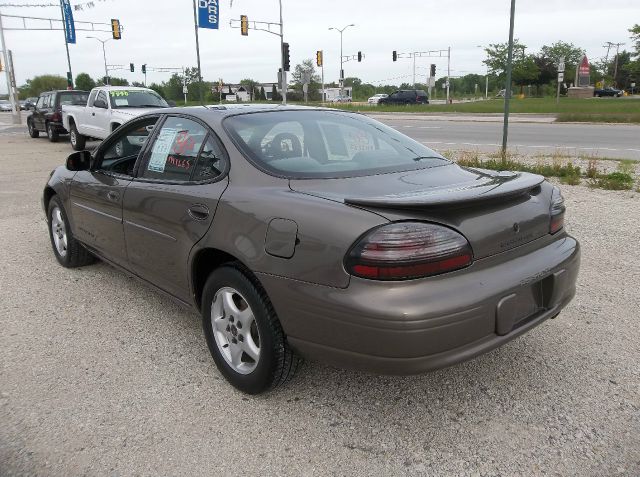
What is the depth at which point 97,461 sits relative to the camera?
2418mm

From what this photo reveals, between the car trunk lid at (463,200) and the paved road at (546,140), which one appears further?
the paved road at (546,140)

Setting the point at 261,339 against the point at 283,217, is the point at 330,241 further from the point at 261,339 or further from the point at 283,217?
the point at 261,339

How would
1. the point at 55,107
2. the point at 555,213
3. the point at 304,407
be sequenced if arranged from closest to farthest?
the point at 304,407 < the point at 555,213 < the point at 55,107

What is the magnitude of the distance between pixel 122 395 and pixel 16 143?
19.2 meters

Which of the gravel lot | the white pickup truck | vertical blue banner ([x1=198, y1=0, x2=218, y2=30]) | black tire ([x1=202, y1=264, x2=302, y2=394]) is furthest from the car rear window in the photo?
black tire ([x1=202, y1=264, x2=302, y2=394])

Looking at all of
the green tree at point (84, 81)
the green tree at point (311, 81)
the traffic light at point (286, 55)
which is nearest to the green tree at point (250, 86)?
the green tree at point (311, 81)

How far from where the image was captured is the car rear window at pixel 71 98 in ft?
60.0

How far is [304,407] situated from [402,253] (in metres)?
1.08

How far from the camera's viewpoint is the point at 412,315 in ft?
7.19

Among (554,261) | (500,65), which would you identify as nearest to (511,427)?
(554,261)

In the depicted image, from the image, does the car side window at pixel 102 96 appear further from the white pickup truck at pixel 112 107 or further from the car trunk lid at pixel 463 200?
the car trunk lid at pixel 463 200

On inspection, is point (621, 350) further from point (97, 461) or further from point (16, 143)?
point (16, 143)

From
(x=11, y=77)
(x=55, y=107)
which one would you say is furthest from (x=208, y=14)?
(x=55, y=107)

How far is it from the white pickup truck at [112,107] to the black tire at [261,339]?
11.3 m
